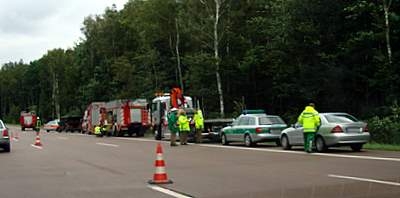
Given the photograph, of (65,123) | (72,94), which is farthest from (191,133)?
(72,94)

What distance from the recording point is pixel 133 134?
4819 cm

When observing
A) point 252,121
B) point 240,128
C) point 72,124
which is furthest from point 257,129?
point 72,124

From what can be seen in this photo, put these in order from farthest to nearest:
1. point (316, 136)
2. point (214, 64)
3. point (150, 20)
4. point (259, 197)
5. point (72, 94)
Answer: point (72, 94)
point (150, 20)
point (214, 64)
point (316, 136)
point (259, 197)

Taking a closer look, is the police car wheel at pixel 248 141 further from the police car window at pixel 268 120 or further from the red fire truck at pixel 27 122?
the red fire truck at pixel 27 122

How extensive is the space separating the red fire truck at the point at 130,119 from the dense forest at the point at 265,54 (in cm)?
535

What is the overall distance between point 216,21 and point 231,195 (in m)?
35.6

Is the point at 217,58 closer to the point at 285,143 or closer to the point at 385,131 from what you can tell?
the point at 385,131

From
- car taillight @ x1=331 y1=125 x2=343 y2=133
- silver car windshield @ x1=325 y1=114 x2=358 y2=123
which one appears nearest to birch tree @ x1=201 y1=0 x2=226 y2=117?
silver car windshield @ x1=325 y1=114 x2=358 y2=123

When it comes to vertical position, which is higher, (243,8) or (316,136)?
(243,8)

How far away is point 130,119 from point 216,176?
31.2 meters

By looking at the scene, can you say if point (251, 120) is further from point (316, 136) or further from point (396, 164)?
point (396, 164)

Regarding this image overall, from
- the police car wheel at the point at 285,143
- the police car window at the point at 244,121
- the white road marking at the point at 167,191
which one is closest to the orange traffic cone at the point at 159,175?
the white road marking at the point at 167,191

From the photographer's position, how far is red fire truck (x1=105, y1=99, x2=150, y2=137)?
4466 centimetres

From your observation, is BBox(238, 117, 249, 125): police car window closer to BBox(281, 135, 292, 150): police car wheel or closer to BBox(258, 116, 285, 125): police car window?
BBox(258, 116, 285, 125): police car window
